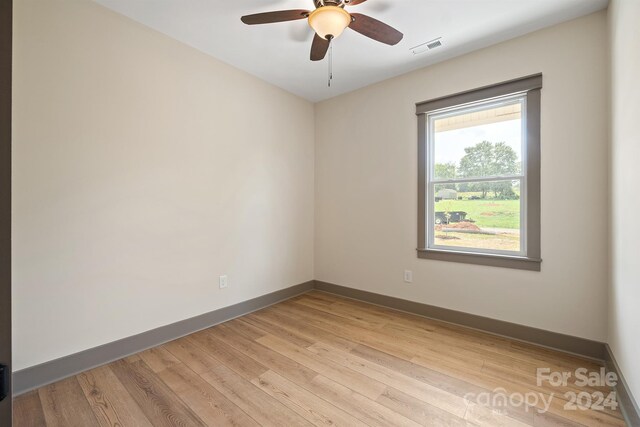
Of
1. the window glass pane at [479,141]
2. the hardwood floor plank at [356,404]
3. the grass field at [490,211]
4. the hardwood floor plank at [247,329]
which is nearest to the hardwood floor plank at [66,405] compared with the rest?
the hardwood floor plank at [247,329]

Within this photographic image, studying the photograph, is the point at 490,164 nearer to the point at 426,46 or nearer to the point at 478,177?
the point at 478,177

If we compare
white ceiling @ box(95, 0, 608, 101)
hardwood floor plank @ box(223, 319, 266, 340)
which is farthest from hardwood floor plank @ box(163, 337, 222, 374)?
white ceiling @ box(95, 0, 608, 101)

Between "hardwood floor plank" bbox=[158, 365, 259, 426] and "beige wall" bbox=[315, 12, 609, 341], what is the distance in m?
2.12

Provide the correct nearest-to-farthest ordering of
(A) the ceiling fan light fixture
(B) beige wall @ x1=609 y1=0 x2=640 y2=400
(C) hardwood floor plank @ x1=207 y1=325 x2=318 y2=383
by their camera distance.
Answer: (B) beige wall @ x1=609 y1=0 x2=640 y2=400 < (A) the ceiling fan light fixture < (C) hardwood floor plank @ x1=207 y1=325 x2=318 y2=383

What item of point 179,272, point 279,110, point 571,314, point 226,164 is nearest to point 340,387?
point 179,272

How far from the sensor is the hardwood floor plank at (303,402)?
1.58 metres

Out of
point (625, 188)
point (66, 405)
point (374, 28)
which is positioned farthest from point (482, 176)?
point (66, 405)

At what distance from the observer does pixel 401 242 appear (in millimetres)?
3215

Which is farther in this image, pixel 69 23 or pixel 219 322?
pixel 219 322

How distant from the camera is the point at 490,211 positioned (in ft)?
8.84

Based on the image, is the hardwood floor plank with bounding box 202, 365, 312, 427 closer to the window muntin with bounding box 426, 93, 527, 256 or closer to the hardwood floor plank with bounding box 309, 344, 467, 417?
the hardwood floor plank with bounding box 309, 344, 467, 417

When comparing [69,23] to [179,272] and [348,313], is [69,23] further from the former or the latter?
[348,313]

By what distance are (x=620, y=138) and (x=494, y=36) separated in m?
1.34

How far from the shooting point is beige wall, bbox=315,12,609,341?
2.19m
